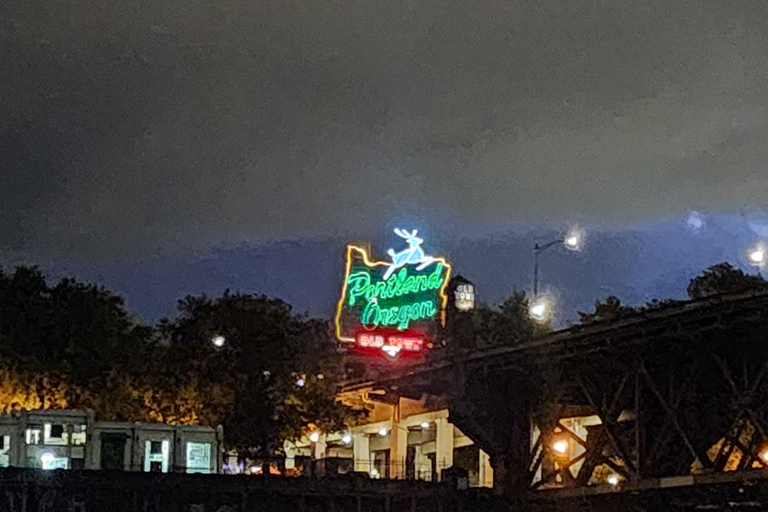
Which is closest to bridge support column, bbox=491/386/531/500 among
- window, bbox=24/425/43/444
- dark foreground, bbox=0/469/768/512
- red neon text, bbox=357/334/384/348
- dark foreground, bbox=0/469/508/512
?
dark foreground, bbox=0/469/768/512

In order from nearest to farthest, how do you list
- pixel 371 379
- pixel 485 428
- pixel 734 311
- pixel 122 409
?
1. pixel 734 311
2. pixel 485 428
3. pixel 371 379
4. pixel 122 409

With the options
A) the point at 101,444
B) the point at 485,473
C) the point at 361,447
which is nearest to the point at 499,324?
the point at 361,447

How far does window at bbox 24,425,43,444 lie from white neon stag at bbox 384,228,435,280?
17.9 meters

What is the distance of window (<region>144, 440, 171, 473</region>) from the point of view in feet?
192

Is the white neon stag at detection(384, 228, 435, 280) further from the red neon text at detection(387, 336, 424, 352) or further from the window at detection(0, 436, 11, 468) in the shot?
the window at detection(0, 436, 11, 468)

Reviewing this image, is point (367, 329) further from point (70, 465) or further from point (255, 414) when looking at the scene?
point (70, 465)


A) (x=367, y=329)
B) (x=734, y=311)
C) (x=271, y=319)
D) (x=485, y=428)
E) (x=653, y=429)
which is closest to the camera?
(x=734, y=311)

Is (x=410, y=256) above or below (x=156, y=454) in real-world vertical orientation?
above

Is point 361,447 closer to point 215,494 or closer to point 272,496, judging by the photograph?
point 272,496

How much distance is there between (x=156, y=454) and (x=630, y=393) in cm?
2385

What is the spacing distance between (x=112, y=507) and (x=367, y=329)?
17755mm

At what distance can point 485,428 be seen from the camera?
163 feet

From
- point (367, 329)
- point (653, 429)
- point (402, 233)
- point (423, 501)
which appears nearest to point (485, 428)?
point (423, 501)

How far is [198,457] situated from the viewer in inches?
2338
